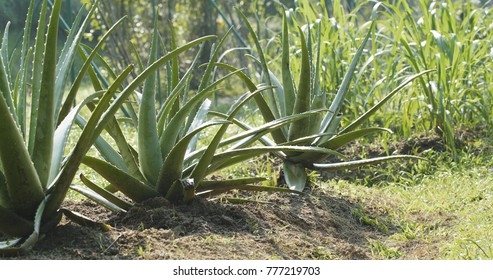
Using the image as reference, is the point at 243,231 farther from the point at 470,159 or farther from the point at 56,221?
the point at 470,159

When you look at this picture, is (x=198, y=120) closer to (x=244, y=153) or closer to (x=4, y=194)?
(x=244, y=153)

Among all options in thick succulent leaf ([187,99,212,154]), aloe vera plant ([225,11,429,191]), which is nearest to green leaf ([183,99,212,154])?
thick succulent leaf ([187,99,212,154])

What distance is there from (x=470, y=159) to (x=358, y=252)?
1930mm

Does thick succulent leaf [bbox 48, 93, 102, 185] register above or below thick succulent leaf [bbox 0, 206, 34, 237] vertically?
above

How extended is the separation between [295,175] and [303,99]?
14.5 inches

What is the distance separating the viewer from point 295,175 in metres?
3.64

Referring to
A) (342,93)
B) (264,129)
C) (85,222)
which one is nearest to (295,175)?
(342,93)

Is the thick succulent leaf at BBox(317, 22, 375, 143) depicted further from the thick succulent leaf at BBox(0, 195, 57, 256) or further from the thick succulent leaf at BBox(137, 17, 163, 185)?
the thick succulent leaf at BBox(0, 195, 57, 256)

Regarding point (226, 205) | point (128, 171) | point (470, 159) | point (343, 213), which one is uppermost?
point (128, 171)

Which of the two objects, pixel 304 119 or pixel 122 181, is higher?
pixel 122 181

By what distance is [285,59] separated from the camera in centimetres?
374

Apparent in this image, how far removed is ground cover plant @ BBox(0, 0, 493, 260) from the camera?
7.90 feet

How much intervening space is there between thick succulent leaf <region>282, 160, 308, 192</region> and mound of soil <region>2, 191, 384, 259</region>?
15 centimetres

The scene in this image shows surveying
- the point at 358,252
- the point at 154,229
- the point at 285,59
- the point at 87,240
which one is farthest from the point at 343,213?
the point at 87,240
